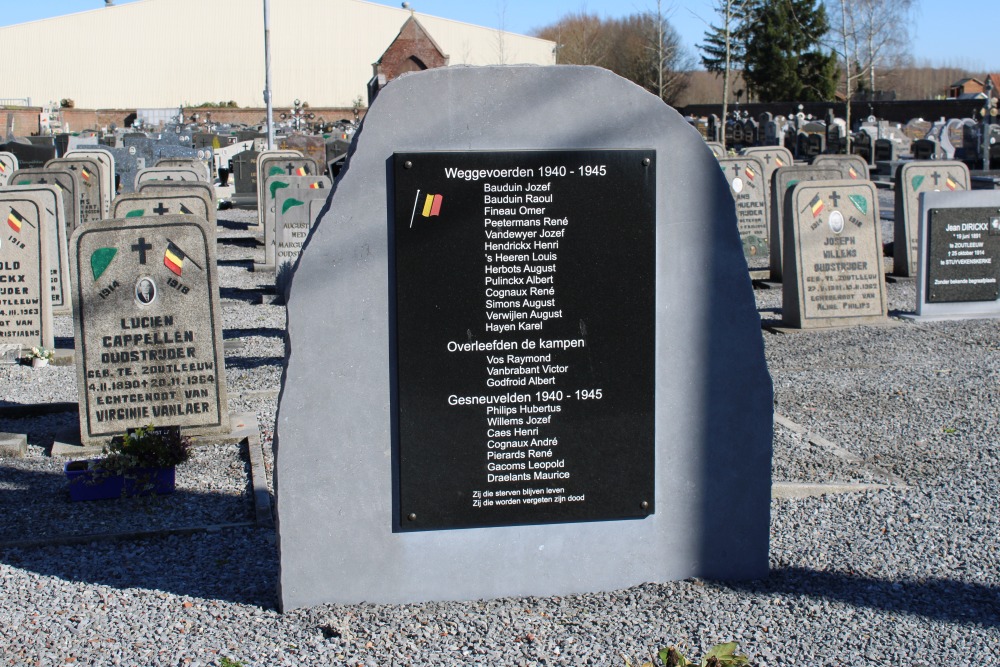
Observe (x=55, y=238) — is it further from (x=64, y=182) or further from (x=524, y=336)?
(x=524, y=336)

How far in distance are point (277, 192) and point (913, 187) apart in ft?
25.1

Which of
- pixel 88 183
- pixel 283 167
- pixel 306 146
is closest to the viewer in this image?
pixel 88 183

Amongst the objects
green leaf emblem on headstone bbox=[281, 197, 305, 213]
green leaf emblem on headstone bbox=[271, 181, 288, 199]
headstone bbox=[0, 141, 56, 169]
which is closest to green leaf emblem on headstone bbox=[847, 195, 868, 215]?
green leaf emblem on headstone bbox=[281, 197, 305, 213]

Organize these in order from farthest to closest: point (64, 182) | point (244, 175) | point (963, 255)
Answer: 1. point (244, 175)
2. point (64, 182)
3. point (963, 255)

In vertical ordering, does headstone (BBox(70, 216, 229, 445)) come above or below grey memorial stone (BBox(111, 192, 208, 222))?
below

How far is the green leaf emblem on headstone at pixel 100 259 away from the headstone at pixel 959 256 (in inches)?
286

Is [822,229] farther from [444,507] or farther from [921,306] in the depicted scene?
[444,507]

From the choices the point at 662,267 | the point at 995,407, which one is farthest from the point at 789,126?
the point at 662,267

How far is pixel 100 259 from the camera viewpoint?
19.9 ft

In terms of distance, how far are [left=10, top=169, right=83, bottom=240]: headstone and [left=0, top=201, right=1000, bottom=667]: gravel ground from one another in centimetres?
724

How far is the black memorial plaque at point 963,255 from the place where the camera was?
9953 mm

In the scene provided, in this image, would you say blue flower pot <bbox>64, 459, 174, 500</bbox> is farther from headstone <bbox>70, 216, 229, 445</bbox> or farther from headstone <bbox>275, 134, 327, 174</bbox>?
headstone <bbox>275, 134, 327, 174</bbox>

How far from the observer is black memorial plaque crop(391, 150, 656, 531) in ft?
12.2

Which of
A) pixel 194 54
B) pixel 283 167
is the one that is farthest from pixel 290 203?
pixel 194 54
